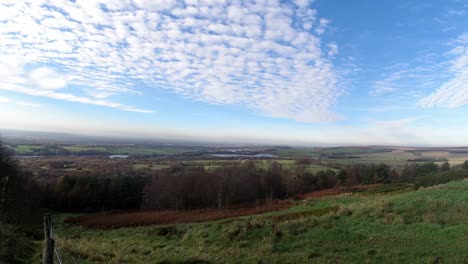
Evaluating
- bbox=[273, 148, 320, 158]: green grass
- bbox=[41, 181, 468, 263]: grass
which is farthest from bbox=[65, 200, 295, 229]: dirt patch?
bbox=[273, 148, 320, 158]: green grass

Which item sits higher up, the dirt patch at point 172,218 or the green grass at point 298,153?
the green grass at point 298,153

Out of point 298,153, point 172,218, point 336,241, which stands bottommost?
point 172,218

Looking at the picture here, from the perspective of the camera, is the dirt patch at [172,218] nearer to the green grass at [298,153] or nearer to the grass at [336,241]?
the grass at [336,241]

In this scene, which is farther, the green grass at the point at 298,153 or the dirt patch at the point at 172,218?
the green grass at the point at 298,153

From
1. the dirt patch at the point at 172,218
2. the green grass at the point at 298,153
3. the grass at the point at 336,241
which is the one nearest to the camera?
the grass at the point at 336,241

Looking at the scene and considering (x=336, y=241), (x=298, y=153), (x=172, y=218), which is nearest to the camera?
(x=336, y=241)

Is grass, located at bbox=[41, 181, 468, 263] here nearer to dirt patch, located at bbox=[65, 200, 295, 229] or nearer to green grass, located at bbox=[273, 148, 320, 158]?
dirt patch, located at bbox=[65, 200, 295, 229]

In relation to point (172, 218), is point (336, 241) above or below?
above

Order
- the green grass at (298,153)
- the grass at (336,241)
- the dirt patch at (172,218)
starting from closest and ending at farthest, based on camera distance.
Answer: the grass at (336,241), the dirt patch at (172,218), the green grass at (298,153)

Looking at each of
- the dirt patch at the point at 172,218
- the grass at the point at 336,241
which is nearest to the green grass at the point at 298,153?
the dirt patch at the point at 172,218

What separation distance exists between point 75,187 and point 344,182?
199ft

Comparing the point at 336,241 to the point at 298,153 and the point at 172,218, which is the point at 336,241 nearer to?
the point at 172,218

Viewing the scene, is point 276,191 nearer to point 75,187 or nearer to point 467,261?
point 75,187

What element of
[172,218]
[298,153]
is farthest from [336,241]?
[298,153]
